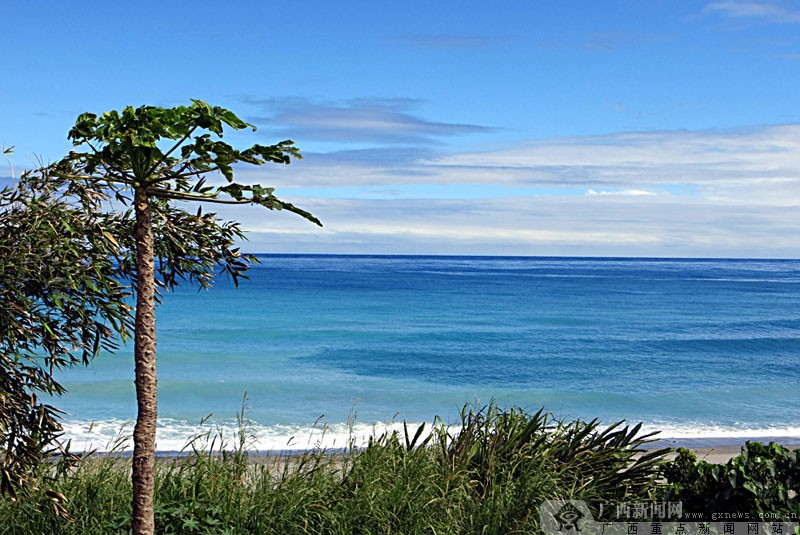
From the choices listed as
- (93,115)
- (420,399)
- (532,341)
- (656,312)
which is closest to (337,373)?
(420,399)

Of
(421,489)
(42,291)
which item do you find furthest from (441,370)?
(42,291)

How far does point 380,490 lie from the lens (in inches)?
226

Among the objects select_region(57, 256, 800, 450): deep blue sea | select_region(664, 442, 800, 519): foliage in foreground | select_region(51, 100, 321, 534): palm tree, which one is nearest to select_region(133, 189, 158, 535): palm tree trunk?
select_region(51, 100, 321, 534): palm tree

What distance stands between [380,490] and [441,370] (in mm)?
19488

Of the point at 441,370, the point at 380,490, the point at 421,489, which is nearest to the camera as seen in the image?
the point at 380,490

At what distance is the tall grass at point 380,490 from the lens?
18.4ft

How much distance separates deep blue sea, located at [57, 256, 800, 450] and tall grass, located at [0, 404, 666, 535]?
57 centimetres

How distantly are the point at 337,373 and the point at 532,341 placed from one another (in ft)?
34.4

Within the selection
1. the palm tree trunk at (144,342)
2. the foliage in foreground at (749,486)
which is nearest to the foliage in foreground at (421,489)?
the foliage in foreground at (749,486)

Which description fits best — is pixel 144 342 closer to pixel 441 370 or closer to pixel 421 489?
pixel 421 489

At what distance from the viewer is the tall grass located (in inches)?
221

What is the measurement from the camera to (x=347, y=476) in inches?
242

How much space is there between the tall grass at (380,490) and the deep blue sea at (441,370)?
57 centimetres

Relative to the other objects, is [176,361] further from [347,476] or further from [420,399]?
[347,476]
